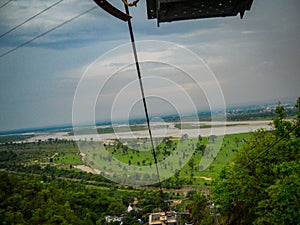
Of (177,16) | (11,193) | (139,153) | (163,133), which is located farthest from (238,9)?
(139,153)

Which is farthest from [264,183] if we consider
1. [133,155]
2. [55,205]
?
[133,155]

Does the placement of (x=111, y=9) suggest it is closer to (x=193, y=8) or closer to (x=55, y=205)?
(x=193, y=8)

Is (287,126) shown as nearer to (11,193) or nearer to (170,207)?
(170,207)

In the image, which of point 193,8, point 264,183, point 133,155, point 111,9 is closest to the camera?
point 111,9

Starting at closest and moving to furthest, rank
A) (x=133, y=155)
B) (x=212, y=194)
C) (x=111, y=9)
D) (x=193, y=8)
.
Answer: (x=111, y=9) < (x=193, y=8) < (x=212, y=194) < (x=133, y=155)

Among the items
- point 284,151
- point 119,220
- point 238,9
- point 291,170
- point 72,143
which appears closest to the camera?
point 238,9

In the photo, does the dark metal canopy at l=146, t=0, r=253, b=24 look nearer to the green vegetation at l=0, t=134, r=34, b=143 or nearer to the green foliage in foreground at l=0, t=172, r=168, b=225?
the green foliage in foreground at l=0, t=172, r=168, b=225
